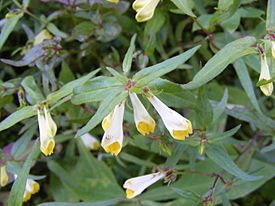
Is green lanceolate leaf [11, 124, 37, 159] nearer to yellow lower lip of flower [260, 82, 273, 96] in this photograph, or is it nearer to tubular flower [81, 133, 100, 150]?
tubular flower [81, 133, 100, 150]

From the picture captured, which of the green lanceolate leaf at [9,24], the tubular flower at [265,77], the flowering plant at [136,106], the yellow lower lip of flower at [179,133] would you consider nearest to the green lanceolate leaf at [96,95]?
the flowering plant at [136,106]

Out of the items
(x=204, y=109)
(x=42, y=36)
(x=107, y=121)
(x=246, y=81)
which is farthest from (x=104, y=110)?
(x=42, y=36)

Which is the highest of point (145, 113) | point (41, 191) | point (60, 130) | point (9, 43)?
point (145, 113)

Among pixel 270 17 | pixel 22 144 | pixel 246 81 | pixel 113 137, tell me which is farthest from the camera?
pixel 22 144

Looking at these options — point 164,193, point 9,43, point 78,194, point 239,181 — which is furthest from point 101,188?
point 9,43

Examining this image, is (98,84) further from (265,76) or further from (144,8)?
(265,76)

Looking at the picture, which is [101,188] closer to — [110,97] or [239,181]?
[239,181]
